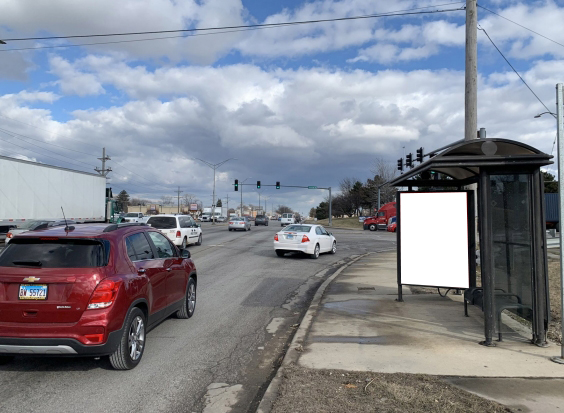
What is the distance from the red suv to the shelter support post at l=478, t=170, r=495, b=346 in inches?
174

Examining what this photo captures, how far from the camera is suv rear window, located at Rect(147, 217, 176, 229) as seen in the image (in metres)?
21.2

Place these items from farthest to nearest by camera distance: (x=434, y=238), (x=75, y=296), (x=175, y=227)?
(x=175, y=227) → (x=434, y=238) → (x=75, y=296)

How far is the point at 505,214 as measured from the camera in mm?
6566

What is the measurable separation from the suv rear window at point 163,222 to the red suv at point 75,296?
15333mm

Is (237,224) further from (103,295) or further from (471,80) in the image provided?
(103,295)

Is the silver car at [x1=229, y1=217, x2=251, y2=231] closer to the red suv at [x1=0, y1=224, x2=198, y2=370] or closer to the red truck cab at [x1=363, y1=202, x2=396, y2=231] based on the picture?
the red truck cab at [x1=363, y1=202, x2=396, y2=231]

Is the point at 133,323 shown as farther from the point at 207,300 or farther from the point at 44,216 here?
the point at 44,216

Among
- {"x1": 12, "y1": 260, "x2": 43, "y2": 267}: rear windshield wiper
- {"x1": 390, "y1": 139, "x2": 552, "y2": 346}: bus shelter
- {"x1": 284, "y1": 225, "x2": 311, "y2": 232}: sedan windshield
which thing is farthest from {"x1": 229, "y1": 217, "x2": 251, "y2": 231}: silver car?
{"x1": 12, "y1": 260, "x2": 43, "y2": 267}: rear windshield wiper

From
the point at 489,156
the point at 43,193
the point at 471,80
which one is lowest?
the point at 489,156

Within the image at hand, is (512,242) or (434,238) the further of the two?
(434,238)

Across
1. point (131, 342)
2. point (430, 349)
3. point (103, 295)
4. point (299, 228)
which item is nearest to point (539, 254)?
point (430, 349)

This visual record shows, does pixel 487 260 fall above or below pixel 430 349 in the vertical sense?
above

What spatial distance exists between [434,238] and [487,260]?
2368 mm

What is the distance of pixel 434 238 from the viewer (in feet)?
27.9
